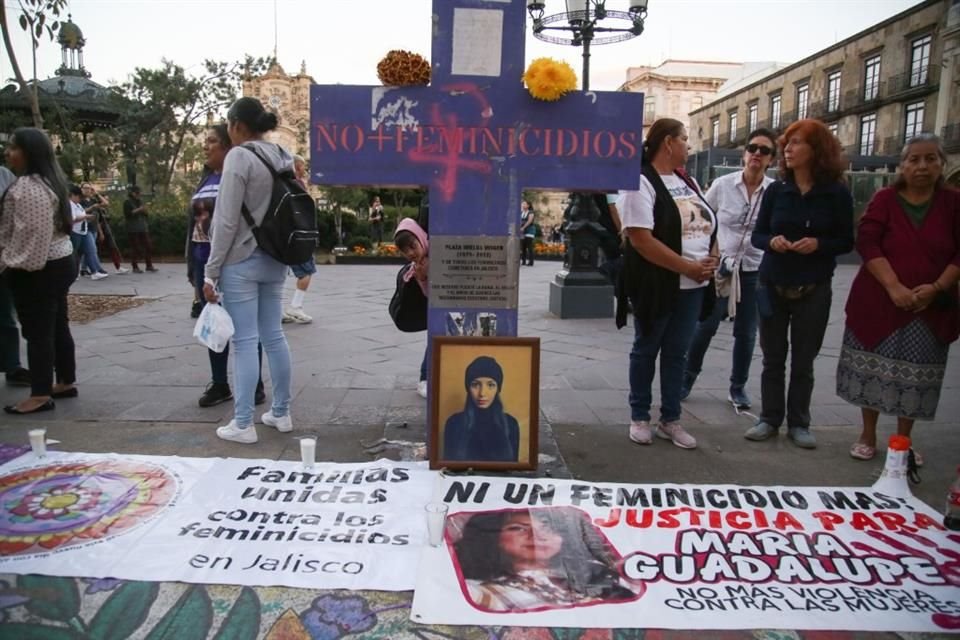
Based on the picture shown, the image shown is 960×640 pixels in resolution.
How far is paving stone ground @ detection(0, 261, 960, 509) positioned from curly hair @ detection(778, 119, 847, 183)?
140 cm

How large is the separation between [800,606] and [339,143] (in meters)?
2.42

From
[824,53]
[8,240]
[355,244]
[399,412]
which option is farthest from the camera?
[824,53]

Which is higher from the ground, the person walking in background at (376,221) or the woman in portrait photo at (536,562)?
the person walking in background at (376,221)

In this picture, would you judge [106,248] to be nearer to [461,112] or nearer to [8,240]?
[8,240]

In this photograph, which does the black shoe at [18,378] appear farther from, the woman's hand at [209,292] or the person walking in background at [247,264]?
the woman's hand at [209,292]

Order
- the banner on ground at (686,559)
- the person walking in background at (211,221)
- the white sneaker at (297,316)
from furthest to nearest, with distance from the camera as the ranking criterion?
the white sneaker at (297,316)
the person walking in background at (211,221)
the banner on ground at (686,559)

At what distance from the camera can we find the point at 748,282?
13.7 feet

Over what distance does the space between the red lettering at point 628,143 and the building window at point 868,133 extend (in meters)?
34.3

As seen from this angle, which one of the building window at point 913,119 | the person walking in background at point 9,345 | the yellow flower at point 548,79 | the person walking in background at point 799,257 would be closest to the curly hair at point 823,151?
the person walking in background at point 799,257

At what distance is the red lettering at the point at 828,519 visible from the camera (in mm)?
2541

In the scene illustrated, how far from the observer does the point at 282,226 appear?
10.5 feet

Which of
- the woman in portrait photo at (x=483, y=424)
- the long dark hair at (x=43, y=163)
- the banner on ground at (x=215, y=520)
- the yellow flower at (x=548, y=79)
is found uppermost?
the yellow flower at (x=548, y=79)

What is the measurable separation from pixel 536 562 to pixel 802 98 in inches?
1588

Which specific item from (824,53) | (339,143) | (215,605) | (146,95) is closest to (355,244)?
(146,95)
